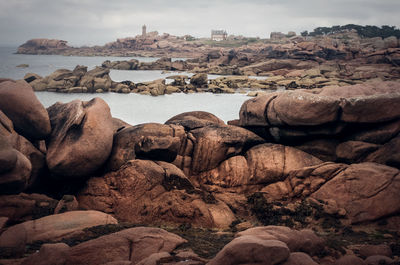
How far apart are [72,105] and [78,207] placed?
16.7 feet

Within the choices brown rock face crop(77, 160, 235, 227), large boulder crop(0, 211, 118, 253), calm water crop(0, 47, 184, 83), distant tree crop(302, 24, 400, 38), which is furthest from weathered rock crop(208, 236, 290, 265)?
distant tree crop(302, 24, 400, 38)

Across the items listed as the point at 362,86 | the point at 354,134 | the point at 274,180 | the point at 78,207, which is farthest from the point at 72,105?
the point at 362,86

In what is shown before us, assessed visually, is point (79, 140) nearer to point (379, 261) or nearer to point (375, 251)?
point (375, 251)

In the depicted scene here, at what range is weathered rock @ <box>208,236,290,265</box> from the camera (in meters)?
7.82

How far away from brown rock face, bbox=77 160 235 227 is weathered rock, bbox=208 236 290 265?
5917 mm

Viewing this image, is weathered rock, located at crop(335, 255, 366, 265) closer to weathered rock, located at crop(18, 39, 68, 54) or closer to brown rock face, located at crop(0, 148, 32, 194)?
brown rock face, located at crop(0, 148, 32, 194)

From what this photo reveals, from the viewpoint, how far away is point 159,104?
112 ft

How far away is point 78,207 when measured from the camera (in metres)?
14.6

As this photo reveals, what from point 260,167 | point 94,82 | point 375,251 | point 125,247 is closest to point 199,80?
point 94,82

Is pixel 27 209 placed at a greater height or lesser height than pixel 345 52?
lesser

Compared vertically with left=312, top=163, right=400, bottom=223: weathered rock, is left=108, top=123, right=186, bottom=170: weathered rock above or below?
above

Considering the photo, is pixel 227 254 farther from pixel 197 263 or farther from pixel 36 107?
pixel 36 107

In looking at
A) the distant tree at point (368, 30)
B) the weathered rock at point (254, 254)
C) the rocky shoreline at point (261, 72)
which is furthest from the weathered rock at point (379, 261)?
the distant tree at point (368, 30)

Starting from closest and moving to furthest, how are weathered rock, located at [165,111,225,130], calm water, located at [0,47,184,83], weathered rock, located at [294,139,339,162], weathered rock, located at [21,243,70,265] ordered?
weathered rock, located at [21,243,70,265]
weathered rock, located at [294,139,339,162]
weathered rock, located at [165,111,225,130]
calm water, located at [0,47,184,83]
